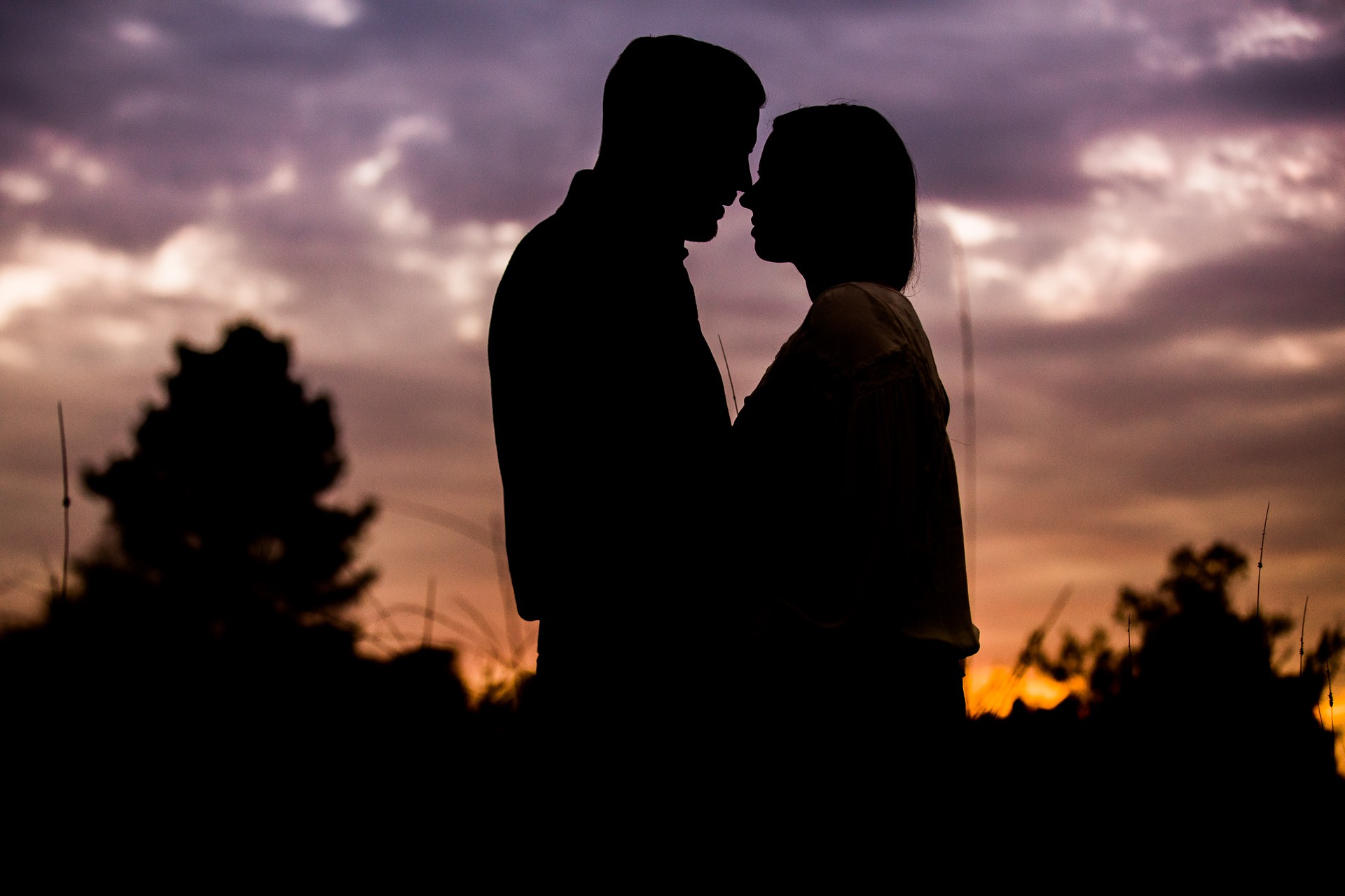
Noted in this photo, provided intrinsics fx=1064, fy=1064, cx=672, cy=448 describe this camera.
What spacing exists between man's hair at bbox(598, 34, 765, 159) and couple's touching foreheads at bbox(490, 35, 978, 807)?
24 cm

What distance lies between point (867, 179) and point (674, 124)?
587mm

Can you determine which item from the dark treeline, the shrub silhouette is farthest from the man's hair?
the shrub silhouette

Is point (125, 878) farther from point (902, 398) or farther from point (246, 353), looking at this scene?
point (246, 353)

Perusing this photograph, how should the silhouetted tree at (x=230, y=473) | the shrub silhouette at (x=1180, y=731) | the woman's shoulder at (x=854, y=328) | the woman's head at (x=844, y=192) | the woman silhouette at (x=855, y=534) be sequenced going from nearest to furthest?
the woman silhouette at (x=855, y=534) < the woman's shoulder at (x=854, y=328) < the woman's head at (x=844, y=192) < the shrub silhouette at (x=1180, y=731) < the silhouetted tree at (x=230, y=473)

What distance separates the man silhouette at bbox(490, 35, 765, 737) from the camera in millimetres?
2420

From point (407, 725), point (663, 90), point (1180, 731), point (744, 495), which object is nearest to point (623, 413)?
point (744, 495)

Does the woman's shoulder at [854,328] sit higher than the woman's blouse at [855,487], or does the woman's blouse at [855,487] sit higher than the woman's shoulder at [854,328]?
the woman's shoulder at [854,328]

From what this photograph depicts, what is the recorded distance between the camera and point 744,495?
8.05ft

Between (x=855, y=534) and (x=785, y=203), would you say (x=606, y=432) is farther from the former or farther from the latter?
(x=785, y=203)


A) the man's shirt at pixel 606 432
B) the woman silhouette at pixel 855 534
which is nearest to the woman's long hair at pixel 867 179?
the woman silhouette at pixel 855 534

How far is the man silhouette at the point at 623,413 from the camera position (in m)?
2.42

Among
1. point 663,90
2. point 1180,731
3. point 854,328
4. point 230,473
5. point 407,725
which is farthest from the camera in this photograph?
point 230,473

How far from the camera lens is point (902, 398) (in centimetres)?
240

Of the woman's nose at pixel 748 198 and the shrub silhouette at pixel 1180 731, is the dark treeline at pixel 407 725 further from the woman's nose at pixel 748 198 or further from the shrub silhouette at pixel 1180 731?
the woman's nose at pixel 748 198
